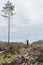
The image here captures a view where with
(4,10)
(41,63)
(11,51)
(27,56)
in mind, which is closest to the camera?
(41,63)

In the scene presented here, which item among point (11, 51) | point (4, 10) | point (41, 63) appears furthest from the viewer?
point (4, 10)

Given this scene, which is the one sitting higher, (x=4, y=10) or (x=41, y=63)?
(x=4, y=10)

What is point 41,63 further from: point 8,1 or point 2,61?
point 8,1

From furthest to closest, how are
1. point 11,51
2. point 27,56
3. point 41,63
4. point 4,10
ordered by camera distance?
point 4,10
point 11,51
point 27,56
point 41,63

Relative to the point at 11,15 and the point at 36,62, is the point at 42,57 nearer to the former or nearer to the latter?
the point at 36,62

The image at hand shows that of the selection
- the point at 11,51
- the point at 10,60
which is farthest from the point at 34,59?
the point at 11,51

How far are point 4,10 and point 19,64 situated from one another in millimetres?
34722

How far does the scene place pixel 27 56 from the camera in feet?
69.8

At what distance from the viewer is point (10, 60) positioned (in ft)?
71.1

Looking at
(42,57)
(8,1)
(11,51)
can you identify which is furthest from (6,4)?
(42,57)

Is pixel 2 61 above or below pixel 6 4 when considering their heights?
below

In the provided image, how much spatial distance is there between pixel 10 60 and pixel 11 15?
3249cm

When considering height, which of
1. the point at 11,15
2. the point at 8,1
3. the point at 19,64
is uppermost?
the point at 8,1

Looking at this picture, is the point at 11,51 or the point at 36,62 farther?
the point at 11,51
